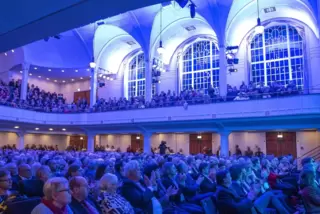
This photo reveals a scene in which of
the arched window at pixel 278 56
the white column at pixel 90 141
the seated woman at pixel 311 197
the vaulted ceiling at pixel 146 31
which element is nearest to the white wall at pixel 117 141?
the white column at pixel 90 141

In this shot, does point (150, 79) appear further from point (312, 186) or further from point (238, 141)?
point (312, 186)

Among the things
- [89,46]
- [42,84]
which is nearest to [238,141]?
[89,46]

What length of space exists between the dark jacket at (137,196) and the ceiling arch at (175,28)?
18.0 m

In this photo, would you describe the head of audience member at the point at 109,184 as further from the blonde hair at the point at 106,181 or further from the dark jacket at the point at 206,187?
the dark jacket at the point at 206,187

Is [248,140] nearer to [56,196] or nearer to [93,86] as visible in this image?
[93,86]

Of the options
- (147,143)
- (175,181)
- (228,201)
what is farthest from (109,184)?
(147,143)

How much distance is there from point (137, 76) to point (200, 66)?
6303 mm

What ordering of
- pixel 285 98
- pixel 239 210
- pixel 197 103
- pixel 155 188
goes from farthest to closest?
pixel 197 103 → pixel 285 98 → pixel 155 188 → pixel 239 210

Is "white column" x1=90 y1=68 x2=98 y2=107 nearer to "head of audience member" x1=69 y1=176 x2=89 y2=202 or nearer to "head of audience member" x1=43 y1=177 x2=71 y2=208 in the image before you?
"head of audience member" x1=69 y1=176 x2=89 y2=202

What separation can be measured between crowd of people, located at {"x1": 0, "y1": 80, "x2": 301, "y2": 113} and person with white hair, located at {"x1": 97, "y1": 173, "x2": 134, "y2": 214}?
1449cm

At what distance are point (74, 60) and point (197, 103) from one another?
12.9 m

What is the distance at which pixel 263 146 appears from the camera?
2056cm

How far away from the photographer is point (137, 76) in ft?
89.6

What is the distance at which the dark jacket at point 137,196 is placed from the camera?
382cm
